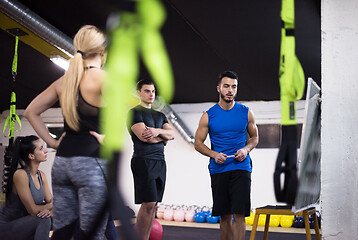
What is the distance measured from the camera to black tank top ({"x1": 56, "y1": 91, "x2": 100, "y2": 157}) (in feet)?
4.36

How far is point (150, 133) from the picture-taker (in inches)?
95.0

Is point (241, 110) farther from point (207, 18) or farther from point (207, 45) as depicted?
point (207, 45)

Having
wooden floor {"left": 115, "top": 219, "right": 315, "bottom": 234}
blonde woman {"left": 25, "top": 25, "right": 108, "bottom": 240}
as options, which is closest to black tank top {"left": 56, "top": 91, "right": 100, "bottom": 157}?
blonde woman {"left": 25, "top": 25, "right": 108, "bottom": 240}

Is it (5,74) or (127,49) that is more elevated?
(5,74)

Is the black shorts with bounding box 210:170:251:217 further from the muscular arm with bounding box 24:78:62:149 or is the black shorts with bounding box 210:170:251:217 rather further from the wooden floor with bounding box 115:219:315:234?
the wooden floor with bounding box 115:219:315:234

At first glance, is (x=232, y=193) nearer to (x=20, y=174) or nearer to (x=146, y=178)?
(x=146, y=178)

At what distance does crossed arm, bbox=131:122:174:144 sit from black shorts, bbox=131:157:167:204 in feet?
0.43

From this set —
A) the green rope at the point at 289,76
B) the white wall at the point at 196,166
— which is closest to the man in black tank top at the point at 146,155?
the green rope at the point at 289,76

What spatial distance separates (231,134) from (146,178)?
573 millimetres

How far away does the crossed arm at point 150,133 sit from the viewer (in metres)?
2.41

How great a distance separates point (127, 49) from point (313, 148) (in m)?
1.14

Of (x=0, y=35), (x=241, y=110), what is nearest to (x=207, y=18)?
(x=241, y=110)

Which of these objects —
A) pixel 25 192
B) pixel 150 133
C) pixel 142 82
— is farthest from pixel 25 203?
pixel 142 82

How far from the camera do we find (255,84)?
5328mm
